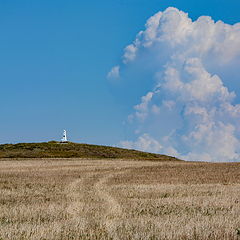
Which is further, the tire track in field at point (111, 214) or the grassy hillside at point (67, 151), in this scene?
the grassy hillside at point (67, 151)

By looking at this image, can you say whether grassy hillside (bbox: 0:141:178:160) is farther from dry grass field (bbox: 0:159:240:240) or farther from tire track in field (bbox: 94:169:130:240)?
tire track in field (bbox: 94:169:130:240)

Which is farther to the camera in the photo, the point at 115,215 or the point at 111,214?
the point at 111,214

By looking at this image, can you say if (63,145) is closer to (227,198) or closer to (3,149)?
(3,149)

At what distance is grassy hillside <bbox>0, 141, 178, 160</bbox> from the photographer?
10550 centimetres

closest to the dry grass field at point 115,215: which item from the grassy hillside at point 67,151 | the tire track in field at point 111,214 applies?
the tire track in field at point 111,214

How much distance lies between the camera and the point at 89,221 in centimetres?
1609

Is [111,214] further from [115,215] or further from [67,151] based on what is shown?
[67,151]

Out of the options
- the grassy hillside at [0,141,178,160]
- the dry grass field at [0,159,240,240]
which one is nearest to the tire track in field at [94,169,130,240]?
the dry grass field at [0,159,240,240]

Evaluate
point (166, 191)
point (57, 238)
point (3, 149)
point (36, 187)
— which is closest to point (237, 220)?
point (57, 238)

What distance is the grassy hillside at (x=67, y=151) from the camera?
346ft

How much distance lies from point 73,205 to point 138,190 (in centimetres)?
814

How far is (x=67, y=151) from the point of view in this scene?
113062 millimetres

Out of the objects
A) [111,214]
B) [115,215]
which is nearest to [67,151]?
[111,214]

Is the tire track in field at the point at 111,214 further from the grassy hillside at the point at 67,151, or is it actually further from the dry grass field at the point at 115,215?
the grassy hillside at the point at 67,151
